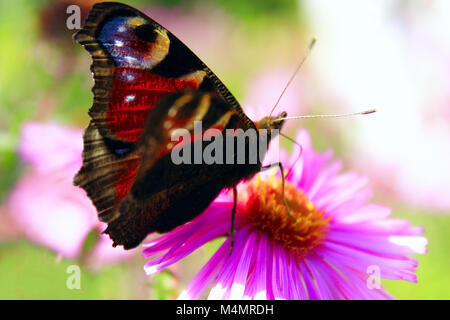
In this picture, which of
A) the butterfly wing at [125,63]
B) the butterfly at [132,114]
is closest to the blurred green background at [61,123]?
the butterfly at [132,114]

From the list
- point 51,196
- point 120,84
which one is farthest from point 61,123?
point 120,84

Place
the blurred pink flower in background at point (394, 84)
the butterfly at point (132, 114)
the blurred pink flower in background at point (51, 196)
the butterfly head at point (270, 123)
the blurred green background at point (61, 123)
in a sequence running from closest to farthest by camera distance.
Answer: the butterfly at point (132, 114)
the butterfly head at point (270, 123)
the blurred pink flower in background at point (51, 196)
the blurred green background at point (61, 123)
the blurred pink flower in background at point (394, 84)

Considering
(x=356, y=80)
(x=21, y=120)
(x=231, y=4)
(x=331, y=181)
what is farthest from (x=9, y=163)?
(x=231, y=4)

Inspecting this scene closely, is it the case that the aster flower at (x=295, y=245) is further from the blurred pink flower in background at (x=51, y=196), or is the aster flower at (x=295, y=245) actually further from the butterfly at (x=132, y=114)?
the blurred pink flower in background at (x=51, y=196)

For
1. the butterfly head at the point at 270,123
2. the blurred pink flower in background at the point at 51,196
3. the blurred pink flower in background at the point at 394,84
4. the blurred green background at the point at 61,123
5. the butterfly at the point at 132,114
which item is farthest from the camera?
the blurred pink flower in background at the point at 394,84

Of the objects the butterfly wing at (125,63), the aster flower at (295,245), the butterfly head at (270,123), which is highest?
the butterfly wing at (125,63)

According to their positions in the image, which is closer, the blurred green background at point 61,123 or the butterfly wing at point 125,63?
the butterfly wing at point 125,63

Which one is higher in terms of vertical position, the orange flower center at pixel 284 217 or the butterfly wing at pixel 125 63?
the butterfly wing at pixel 125 63
